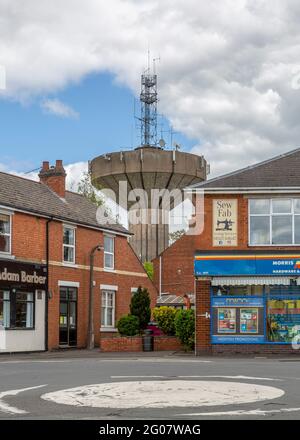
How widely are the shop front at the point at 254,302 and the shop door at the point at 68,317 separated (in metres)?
8.82

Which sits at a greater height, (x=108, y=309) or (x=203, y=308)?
(x=203, y=308)

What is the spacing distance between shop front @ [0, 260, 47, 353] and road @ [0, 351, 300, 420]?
11.7m

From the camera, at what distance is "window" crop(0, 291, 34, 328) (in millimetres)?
32250

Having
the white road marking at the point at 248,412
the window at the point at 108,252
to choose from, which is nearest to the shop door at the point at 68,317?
the window at the point at 108,252

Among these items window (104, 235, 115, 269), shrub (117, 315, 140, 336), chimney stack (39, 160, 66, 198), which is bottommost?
shrub (117, 315, 140, 336)

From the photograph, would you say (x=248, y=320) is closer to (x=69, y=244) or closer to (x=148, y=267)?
(x=69, y=244)

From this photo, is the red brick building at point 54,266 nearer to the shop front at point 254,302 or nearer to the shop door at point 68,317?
the shop door at point 68,317

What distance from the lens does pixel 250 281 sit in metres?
29.2

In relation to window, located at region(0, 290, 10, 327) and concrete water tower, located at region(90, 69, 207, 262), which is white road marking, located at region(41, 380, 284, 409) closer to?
window, located at region(0, 290, 10, 327)

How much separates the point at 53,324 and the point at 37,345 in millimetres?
1467

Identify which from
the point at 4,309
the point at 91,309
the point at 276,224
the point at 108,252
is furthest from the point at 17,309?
the point at 276,224

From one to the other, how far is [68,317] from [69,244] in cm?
355

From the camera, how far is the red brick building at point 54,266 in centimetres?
3284

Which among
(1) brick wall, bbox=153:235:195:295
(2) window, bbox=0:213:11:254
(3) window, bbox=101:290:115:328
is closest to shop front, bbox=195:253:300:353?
(2) window, bbox=0:213:11:254
